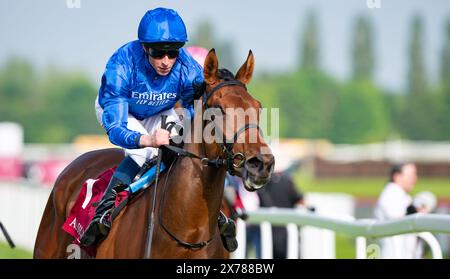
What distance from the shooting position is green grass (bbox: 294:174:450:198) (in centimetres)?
3731

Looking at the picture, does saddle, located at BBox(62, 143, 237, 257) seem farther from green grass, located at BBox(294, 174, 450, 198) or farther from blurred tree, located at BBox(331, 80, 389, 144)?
blurred tree, located at BBox(331, 80, 389, 144)

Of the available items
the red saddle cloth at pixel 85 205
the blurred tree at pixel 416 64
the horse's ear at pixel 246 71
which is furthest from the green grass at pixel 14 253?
the blurred tree at pixel 416 64

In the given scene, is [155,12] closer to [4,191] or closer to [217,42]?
[4,191]

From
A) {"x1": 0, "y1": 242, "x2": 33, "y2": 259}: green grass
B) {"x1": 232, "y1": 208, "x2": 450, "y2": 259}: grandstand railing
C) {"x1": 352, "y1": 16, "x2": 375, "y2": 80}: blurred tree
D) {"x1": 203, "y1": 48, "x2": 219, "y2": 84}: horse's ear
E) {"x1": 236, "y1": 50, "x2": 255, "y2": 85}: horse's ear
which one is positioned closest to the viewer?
{"x1": 203, "y1": 48, "x2": 219, "y2": 84}: horse's ear

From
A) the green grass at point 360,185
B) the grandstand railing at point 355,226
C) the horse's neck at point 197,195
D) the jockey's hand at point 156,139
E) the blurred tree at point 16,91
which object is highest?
the blurred tree at point 16,91

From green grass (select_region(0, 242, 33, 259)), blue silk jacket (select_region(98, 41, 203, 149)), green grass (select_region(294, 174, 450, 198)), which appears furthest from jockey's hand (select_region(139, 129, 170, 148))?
green grass (select_region(294, 174, 450, 198))

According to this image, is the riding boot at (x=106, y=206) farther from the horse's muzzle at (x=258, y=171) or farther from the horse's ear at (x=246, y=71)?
the horse's muzzle at (x=258, y=171)

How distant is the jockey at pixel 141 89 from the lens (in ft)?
17.3

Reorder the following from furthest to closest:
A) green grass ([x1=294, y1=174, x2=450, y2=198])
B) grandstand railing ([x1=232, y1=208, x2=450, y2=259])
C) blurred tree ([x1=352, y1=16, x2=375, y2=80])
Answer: blurred tree ([x1=352, y1=16, x2=375, y2=80]), green grass ([x1=294, y1=174, x2=450, y2=198]), grandstand railing ([x1=232, y1=208, x2=450, y2=259])

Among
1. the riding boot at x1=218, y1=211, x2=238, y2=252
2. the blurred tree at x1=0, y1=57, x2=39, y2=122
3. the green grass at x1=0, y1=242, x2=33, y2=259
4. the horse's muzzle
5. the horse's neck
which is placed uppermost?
the blurred tree at x1=0, y1=57, x2=39, y2=122

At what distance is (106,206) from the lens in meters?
5.50

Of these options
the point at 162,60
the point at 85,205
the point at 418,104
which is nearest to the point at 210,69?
the point at 162,60

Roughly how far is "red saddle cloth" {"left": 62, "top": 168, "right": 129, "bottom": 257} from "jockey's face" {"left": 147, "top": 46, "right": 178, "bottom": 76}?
3.15ft

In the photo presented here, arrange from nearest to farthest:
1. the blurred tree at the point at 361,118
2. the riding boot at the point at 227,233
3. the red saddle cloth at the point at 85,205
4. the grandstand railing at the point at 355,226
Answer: the riding boot at the point at 227,233 < the red saddle cloth at the point at 85,205 < the grandstand railing at the point at 355,226 < the blurred tree at the point at 361,118
